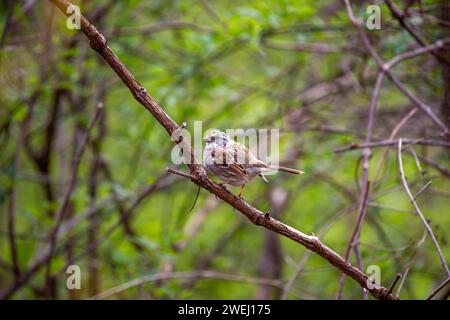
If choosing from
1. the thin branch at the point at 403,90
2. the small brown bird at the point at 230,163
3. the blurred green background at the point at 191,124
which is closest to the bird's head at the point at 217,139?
the small brown bird at the point at 230,163

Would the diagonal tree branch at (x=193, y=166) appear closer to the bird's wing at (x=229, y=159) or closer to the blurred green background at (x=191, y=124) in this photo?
the bird's wing at (x=229, y=159)

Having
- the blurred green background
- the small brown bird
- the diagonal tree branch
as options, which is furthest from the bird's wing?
the blurred green background

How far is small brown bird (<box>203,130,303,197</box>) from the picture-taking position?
167 inches

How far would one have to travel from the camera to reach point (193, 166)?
296 cm

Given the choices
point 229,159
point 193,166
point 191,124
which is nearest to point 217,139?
point 229,159

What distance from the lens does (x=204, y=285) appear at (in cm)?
774

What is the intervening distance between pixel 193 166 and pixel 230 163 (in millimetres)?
1293

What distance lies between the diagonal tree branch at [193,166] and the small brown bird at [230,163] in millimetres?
1154

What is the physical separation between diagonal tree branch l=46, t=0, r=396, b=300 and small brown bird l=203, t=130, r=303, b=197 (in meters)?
1.15

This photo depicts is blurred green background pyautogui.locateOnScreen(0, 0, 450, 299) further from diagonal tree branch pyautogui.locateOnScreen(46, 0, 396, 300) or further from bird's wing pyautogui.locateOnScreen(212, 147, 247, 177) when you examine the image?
diagonal tree branch pyautogui.locateOnScreen(46, 0, 396, 300)

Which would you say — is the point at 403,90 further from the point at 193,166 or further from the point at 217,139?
the point at 193,166

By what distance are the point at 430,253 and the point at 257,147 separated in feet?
12.4

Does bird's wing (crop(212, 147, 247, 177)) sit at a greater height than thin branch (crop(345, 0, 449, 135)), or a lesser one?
lesser

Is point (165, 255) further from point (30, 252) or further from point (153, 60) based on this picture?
point (30, 252)
